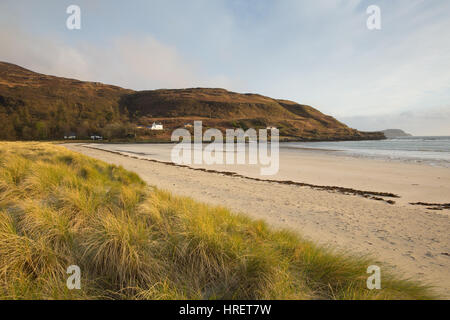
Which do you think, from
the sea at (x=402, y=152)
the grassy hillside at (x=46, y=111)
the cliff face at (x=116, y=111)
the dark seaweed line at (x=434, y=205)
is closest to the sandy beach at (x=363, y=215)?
the dark seaweed line at (x=434, y=205)

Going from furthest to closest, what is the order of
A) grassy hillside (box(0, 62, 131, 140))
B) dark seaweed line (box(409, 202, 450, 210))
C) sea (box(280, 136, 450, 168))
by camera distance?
grassy hillside (box(0, 62, 131, 140))
sea (box(280, 136, 450, 168))
dark seaweed line (box(409, 202, 450, 210))

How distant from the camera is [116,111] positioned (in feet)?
391

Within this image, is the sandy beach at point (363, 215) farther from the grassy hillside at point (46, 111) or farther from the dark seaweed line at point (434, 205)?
the grassy hillside at point (46, 111)

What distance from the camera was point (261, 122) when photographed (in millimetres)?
105438

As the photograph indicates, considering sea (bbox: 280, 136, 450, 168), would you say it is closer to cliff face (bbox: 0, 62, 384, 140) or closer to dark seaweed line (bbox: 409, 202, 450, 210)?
dark seaweed line (bbox: 409, 202, 450, 210)

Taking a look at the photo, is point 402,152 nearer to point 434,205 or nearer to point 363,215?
point 434,205

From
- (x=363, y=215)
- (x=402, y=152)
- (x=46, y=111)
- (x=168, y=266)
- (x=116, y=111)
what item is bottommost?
(x=363, y=215)

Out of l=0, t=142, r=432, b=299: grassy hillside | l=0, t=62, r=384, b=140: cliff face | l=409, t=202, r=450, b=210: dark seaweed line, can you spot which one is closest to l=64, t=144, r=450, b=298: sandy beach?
l=409, t=202, r=450, b=210: dark seaweed line

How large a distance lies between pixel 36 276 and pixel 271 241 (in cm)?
287

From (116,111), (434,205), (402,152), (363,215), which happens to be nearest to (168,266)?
(363,215)

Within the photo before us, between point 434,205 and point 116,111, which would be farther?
point 116,111

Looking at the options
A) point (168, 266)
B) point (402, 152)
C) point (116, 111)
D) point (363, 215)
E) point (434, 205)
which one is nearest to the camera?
point (168, 266)

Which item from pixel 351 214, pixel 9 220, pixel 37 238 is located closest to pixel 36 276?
pixel 37 238

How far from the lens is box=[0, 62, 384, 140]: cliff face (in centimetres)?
8106
